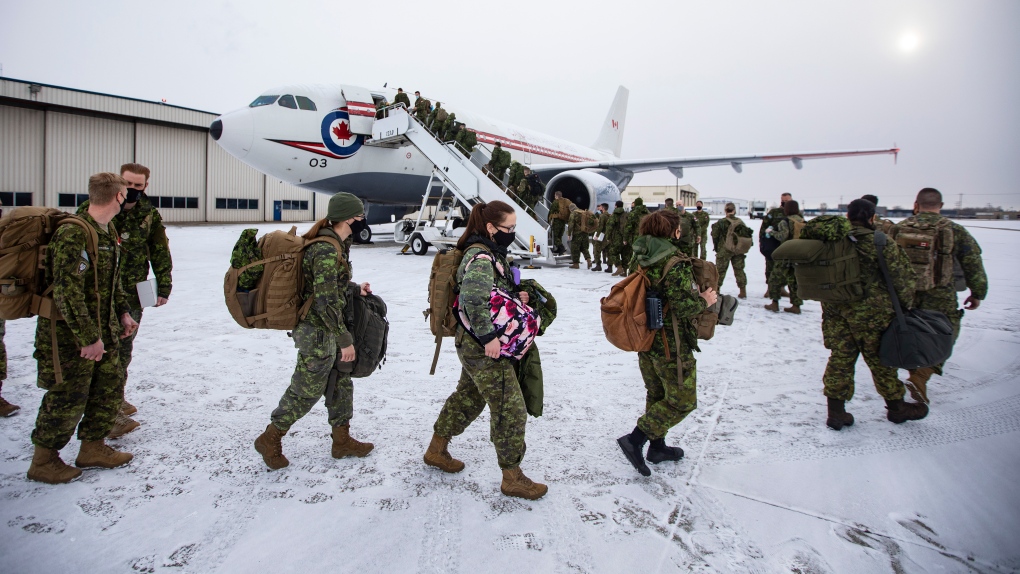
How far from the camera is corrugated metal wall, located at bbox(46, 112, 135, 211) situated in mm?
21359

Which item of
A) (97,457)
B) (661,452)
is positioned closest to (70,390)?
(97,457)

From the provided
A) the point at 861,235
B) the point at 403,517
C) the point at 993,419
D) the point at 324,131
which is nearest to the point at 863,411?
the point at 993,419

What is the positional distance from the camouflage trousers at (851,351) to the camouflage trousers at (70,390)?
4.26 meters

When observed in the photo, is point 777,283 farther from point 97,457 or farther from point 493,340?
point 97,457

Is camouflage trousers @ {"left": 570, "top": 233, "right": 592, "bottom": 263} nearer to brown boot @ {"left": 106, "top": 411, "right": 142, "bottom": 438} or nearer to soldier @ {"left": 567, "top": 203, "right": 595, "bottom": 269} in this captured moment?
soldier @ {"left": 567, "top": 203, "right": 595, "bottom": 269}

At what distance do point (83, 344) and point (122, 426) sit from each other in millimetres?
971

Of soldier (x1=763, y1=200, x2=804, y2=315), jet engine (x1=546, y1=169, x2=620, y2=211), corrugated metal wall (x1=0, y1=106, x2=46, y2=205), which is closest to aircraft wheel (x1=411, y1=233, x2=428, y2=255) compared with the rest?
jet engine (x1=546, y1=169, x2=620, y2=211)

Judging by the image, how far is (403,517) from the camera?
239 cm

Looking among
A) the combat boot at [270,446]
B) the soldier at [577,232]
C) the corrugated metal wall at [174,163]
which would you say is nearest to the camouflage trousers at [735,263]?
the soldier at [577,232]

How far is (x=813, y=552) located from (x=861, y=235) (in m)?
2.02

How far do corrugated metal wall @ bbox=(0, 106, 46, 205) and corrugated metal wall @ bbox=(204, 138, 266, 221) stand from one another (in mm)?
6568

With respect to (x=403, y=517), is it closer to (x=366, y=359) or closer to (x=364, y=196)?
(x=366, y=359)

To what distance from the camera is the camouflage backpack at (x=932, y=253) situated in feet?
12.1

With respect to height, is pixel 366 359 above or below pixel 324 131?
below
